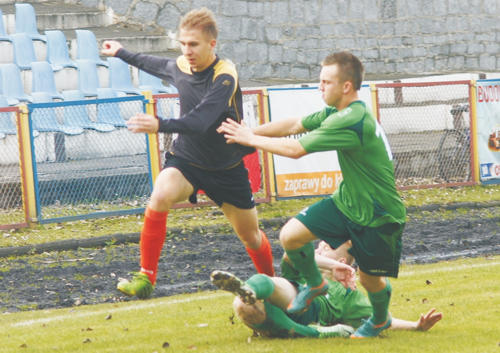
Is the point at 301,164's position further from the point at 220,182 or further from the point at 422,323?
the point at 422,323

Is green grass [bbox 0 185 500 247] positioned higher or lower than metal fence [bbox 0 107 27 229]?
lower

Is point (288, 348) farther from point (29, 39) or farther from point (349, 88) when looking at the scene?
point (29, 39)

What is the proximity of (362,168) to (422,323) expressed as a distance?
1233 millimetres

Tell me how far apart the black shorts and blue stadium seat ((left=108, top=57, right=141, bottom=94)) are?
33.9 ft

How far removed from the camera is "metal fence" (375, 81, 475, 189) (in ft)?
50.5

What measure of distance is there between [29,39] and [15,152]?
4733 mm

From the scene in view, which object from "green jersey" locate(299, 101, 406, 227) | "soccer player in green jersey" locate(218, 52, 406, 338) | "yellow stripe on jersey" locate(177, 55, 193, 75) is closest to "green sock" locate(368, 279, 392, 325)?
"soccer player in green jersey" locate(218, 52, 406, 338)

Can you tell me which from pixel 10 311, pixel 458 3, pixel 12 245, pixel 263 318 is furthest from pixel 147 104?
pixel 458 3

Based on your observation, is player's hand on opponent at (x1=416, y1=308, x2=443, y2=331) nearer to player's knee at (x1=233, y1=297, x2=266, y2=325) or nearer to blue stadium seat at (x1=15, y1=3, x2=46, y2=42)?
player's knee at (x1=233, y1=297, x2=266, y2=325)

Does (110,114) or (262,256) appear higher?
(110,114)

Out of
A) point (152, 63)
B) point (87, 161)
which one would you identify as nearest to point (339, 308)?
point (152, 63)

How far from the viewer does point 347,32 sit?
22625 mm

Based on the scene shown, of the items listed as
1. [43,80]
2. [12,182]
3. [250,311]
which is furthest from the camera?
[43,80]

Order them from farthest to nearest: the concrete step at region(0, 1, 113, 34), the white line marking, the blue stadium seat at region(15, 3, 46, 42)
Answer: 1. the concrete step at region(0, 1, 113, 34)
2. the blue stadium seat at region(15, 3, 46, 42)
3. the white line marking
